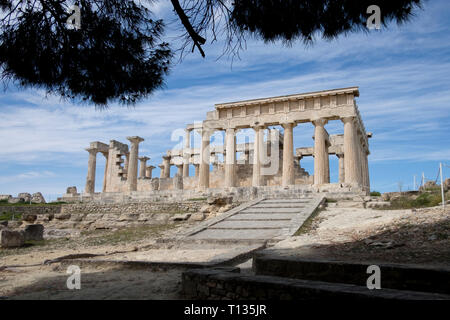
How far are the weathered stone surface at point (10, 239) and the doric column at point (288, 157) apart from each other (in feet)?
50.2

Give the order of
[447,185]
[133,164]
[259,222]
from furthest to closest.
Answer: [133,164], [447,185], [259,222]

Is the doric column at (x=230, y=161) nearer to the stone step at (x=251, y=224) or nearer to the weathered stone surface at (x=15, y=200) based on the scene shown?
the stone step at (x=251, y=224)

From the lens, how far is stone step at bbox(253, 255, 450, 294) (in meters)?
4.31

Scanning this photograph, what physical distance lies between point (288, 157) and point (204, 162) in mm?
5976

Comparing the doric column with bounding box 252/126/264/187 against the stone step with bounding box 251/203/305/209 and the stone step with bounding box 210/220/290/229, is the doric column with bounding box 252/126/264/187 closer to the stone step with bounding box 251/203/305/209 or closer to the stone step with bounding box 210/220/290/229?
the stone step with bounding box 251/203/305/209

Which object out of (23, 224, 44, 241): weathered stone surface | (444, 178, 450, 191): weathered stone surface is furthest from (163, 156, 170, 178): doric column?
(444, 178, 450, 191): weathered stone surface

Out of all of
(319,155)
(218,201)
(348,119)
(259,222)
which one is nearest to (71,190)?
(218,201)

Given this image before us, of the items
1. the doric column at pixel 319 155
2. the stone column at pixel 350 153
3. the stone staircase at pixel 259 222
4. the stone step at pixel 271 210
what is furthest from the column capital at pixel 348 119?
the stone step at pixel 271 210

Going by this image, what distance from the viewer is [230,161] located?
2555 cm

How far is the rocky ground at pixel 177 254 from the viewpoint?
5421 mm

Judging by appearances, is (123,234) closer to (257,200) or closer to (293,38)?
(257,200)

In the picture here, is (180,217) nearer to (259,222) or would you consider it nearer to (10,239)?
(259,222)

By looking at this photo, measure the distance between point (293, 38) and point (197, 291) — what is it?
13.2ft

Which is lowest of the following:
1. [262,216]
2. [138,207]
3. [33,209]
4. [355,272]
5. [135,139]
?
[355,272]
